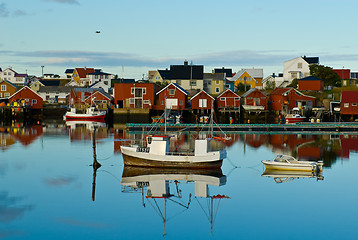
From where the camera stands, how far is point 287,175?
33812 mm

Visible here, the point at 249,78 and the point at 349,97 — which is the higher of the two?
the point at 249,78

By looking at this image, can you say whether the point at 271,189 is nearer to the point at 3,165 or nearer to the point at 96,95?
the point at 3,165

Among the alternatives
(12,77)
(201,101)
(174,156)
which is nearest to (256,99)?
(201,101)

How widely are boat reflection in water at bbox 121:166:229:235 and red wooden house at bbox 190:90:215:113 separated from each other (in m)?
55.3

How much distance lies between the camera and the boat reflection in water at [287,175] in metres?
33.0

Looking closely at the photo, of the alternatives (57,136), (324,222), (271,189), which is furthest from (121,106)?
(324,222)

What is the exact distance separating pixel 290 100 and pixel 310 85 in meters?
11.2

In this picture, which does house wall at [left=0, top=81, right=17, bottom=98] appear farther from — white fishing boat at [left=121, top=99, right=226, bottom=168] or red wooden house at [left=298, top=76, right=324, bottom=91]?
white fishing boat at [left=121, top=99, right=226, bottom=168]

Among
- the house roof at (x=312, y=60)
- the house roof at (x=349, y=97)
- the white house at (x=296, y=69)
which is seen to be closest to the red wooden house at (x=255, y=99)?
the house roof at (x=349, y=97)

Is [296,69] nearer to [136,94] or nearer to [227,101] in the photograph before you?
[227,101]

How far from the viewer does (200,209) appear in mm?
25125

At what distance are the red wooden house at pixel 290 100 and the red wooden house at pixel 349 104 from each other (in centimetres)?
774

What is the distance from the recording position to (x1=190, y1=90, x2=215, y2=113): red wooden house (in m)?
90.4

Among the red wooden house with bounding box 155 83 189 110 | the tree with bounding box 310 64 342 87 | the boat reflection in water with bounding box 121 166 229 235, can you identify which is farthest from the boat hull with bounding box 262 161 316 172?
the tree with bounding box 310 64 342 87
